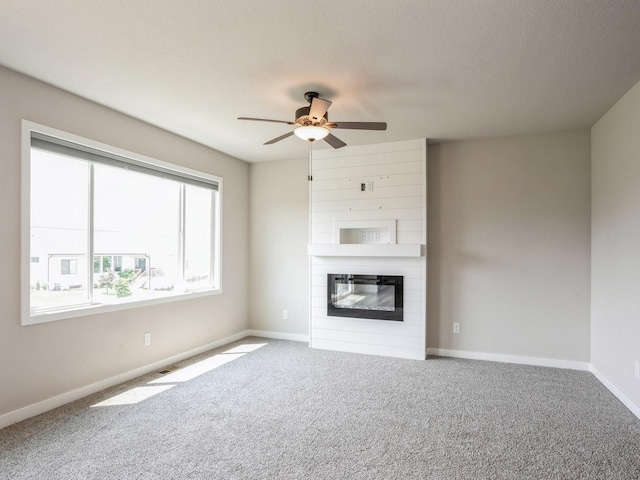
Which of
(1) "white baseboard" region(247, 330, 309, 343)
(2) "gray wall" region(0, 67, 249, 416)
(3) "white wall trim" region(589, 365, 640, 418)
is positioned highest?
(2) "gray wall" region(0, 67, 249, 416)

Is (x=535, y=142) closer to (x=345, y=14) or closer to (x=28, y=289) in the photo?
(x=345, y=14)

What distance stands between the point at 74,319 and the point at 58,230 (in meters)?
0.77

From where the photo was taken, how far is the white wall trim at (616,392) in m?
2.92

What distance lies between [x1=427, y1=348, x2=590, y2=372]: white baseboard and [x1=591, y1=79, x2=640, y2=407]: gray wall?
0.19 metres

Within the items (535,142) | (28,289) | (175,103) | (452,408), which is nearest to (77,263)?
(28,289)

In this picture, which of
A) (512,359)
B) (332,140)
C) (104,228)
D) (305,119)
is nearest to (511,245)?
(512,359)

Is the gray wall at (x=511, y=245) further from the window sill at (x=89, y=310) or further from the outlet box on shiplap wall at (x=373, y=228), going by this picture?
the window sill at (x=89, y=310)

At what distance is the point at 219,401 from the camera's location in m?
3.13

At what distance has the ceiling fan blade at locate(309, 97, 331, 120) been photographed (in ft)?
8.90

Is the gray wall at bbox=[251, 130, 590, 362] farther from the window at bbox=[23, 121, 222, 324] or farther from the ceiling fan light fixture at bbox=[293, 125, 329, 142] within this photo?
the window at bbox=[23, 121, 222, 324]

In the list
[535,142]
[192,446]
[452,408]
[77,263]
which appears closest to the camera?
[192,446]

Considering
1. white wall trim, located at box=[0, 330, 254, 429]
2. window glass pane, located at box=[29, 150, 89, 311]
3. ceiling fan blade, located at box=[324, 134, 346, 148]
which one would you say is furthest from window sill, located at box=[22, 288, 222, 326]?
ceiling fan blade, located at box=[324, 134, 346, 148]

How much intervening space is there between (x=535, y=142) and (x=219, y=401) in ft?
13.8

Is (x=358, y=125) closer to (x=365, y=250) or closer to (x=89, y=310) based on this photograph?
(x=365, y=250)
